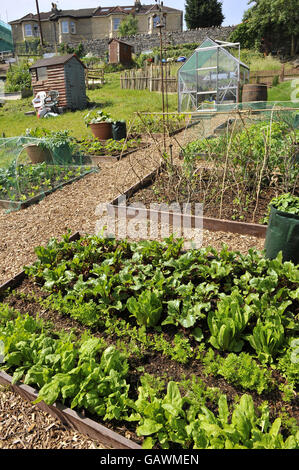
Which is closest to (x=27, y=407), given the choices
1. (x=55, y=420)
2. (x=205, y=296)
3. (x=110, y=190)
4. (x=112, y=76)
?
(x=55, y=420)

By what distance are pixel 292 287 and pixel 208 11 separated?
42553 millimetres

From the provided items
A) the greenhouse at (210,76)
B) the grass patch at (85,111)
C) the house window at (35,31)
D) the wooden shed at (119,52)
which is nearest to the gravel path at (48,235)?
the grass patch at (85,111)

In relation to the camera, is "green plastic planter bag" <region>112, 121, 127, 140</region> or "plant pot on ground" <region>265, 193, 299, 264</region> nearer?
"plant pot on ground" <region>265, 193, 299, 264</region>

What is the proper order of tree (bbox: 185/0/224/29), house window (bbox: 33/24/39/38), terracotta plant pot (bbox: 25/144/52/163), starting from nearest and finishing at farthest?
1. terracotta plant pot (bbox: 25/144/52/163)
2. tree (bbox: 185/0/224/29)
3. house window (bbox: 33/24/39/38)

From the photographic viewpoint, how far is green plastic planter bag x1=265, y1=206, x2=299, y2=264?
326 centimetres

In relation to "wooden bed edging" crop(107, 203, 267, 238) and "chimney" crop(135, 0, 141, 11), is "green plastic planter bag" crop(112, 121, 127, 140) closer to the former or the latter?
"wooden bed edging" crop(107, 203, 267, 238)

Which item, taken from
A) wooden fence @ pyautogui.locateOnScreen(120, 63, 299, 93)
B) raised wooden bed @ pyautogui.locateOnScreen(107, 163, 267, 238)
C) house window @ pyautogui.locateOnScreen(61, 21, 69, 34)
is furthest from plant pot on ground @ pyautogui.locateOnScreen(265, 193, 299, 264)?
house window @ pyautogui.locateOnScreen(61, 21, 69, 34)

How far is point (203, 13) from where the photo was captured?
36125mm

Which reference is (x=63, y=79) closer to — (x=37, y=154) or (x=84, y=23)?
(x=37, y=154)

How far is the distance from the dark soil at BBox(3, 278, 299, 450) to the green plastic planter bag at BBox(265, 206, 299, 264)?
4.93ft

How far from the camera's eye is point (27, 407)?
2193 mm

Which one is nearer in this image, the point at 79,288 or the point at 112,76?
the point at 79,288

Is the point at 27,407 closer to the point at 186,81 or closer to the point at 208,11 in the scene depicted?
the point at 186,81
